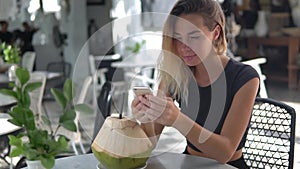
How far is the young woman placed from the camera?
4.47 ft

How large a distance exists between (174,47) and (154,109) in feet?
1.30

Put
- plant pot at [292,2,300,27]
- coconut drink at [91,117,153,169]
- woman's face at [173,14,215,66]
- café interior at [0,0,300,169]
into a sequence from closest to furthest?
coconut drink at [91,117,153,169], woman's face at [173,14,215,66], café interior at [0,0,300,169], plant pot at [292,2,300,27]

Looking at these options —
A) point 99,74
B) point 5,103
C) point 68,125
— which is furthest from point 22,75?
point 99,74

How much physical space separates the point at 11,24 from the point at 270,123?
6.75 meters

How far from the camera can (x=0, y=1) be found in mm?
7324

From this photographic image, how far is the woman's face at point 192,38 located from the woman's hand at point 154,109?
0.30 meters

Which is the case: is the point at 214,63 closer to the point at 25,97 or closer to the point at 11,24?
the point at 25,97

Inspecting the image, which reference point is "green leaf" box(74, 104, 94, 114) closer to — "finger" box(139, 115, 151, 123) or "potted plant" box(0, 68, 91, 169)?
"potted plant" box(0, 68, 91, 169)

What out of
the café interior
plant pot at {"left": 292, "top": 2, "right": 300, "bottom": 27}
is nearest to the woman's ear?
the café interior

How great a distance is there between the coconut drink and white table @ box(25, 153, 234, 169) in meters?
0.13

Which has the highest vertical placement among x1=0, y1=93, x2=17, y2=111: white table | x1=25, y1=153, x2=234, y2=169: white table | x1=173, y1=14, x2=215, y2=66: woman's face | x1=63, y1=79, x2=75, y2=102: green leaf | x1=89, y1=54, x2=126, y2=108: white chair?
x1=173, y1=14, x2=215, y2=66: woman's face

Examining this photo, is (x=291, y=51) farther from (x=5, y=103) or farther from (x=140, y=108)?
(x=140, y=108)

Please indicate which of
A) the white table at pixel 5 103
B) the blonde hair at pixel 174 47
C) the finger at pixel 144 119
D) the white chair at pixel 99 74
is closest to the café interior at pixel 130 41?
the white chair at pixel 99 74

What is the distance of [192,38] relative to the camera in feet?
4.79
